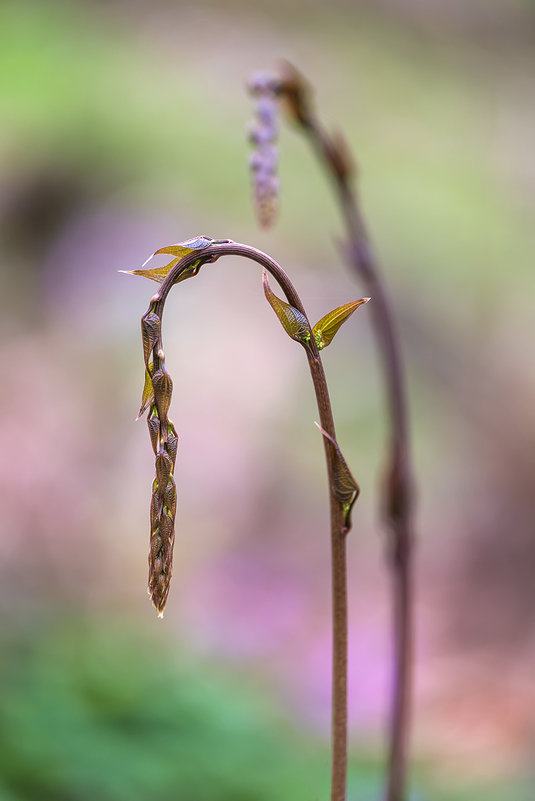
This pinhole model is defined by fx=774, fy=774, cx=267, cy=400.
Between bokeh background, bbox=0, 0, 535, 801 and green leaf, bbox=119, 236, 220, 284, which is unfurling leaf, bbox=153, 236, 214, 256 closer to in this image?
green leaf, bbox=119, 236, 220, 284

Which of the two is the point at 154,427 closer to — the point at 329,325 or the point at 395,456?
the point at 329,325

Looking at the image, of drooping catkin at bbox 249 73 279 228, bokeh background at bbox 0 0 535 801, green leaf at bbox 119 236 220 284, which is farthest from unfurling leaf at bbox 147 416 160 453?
bokeh background at bbox 0 0 535 801

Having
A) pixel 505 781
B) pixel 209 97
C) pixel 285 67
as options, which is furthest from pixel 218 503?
pixel 209 97

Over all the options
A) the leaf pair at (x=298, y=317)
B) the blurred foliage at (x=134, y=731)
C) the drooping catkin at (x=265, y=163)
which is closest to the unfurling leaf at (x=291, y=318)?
the leaf pair at (x=298, y=317)

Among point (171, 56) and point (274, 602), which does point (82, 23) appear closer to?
point (171, 56)

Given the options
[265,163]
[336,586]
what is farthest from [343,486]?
[265,163]
